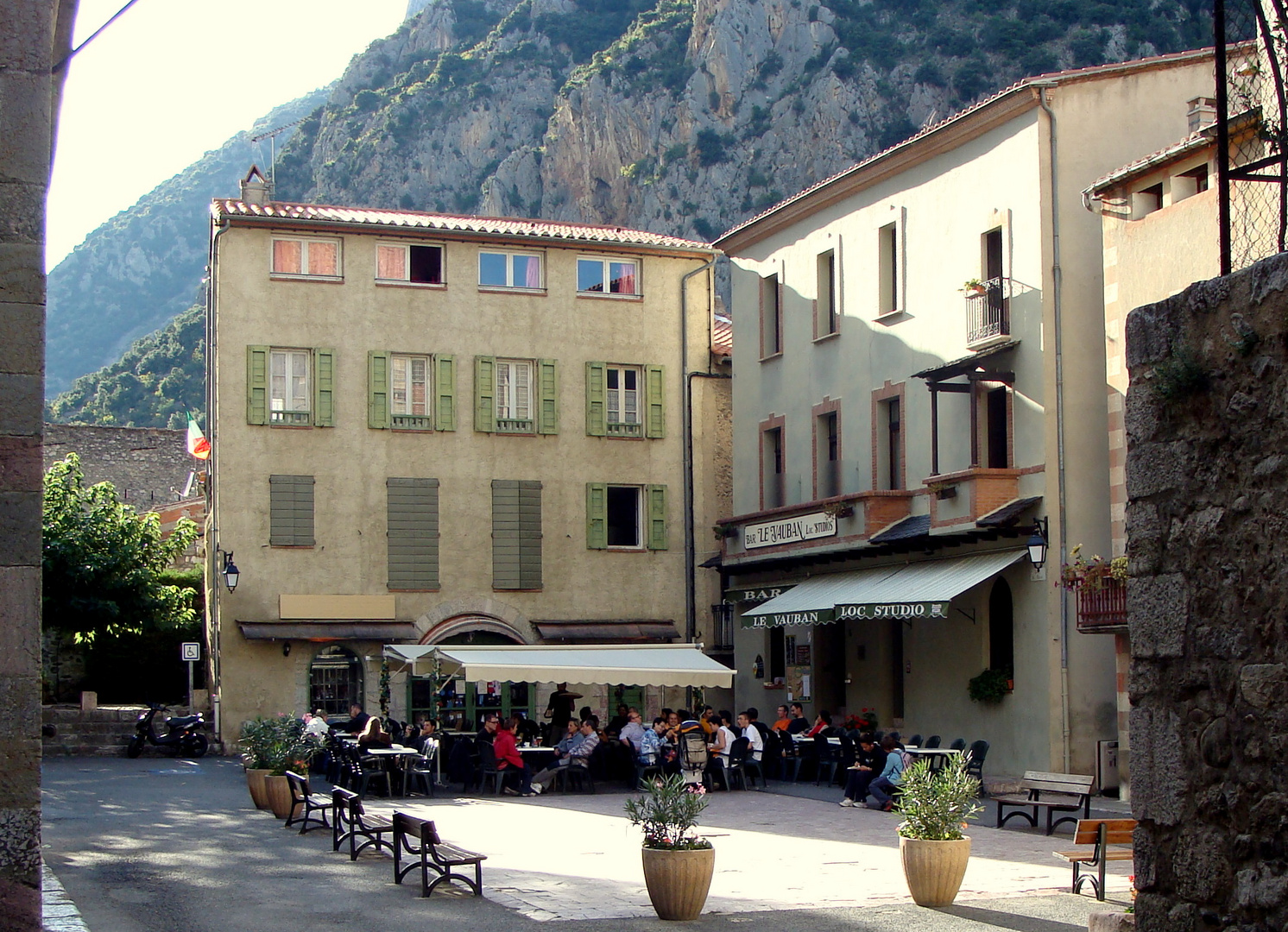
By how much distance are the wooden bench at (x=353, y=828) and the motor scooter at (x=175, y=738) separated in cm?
1506

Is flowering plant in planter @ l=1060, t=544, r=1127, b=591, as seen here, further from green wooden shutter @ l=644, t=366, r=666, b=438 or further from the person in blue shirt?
green wooden shutter @ l=644, t=366, r=666, b=438

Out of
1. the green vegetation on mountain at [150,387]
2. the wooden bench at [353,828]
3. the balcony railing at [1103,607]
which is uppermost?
the green vegetation on mountain at [150,387]

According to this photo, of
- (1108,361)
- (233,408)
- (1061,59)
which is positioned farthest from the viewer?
(1061,59)

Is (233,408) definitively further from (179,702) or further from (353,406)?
(179,702)

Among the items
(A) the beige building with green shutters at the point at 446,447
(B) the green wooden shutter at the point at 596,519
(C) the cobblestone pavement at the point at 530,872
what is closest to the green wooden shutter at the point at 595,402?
(A) the beige building with green shutters at the point at 446,447

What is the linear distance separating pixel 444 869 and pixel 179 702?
25552 millimetres

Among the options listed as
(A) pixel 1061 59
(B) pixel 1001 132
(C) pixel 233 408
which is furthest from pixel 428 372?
(A) pixel 1061 59

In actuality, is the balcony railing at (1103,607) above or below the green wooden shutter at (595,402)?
below

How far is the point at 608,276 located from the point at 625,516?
527cm

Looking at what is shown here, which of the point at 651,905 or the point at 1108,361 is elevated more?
the point at 1108,361

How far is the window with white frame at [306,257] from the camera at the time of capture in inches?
1299

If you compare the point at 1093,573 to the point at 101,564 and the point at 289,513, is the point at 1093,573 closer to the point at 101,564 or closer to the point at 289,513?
the point at 289,513

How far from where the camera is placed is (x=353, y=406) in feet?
109

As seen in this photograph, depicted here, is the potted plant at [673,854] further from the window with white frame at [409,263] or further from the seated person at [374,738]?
the window with white frame at [409,263]
